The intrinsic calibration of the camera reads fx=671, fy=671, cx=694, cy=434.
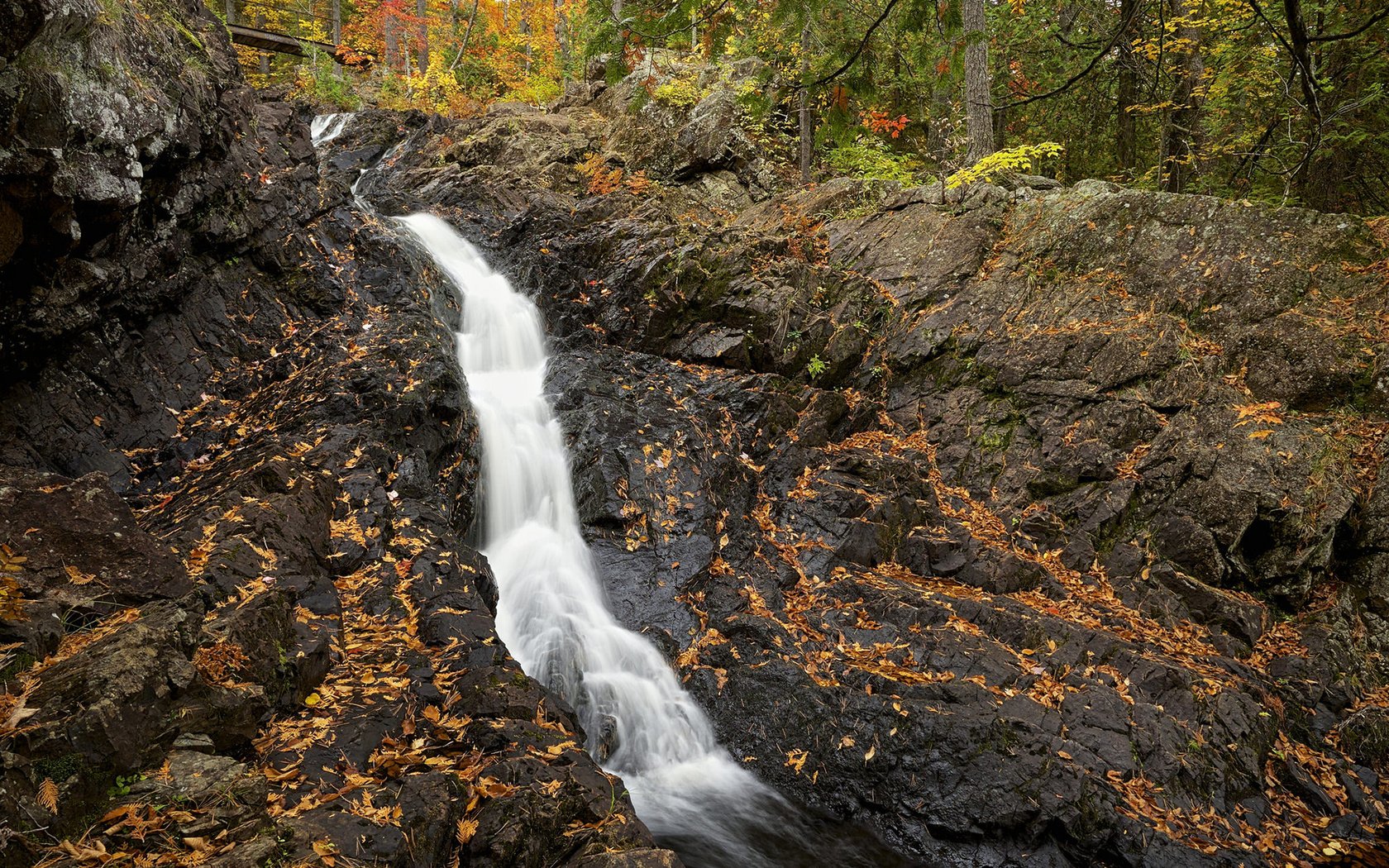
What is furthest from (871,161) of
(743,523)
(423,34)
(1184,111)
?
(423,34)

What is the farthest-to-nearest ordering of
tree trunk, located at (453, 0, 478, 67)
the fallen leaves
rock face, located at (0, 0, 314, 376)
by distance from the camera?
tree trunk, located at (453, 0, 478, 67)
rock face, located at (0, 0, 314, 376)
the fallen leaves

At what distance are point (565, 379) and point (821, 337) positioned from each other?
3877mm

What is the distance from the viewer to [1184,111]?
37.6ft

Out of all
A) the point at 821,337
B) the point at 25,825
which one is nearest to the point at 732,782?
the point at 25,825

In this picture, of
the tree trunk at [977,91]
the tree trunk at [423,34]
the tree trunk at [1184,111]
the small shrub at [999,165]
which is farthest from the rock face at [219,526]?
the tree trunk at [423,34]

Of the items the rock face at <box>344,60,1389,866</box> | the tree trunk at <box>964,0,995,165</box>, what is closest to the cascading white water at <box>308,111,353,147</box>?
the rock face at <box>344,60,1389,866</box>

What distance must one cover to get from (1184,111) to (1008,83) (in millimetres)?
3668

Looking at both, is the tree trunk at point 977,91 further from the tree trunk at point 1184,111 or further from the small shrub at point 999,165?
the tree trunk at point 1184,111

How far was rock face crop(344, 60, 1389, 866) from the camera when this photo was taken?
5.87 m

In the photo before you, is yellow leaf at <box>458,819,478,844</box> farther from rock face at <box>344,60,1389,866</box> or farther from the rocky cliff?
rock face at <box>344,60,1389,866</box>

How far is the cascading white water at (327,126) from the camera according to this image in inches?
709

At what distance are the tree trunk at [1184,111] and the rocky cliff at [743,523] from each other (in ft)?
7.24

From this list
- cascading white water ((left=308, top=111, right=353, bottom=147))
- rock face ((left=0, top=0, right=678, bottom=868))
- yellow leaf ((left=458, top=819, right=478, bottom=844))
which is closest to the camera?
rock face ((left=0, top=0, right=678, bottom=868))

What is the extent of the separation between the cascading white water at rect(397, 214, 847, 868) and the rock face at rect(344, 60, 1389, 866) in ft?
1.03
